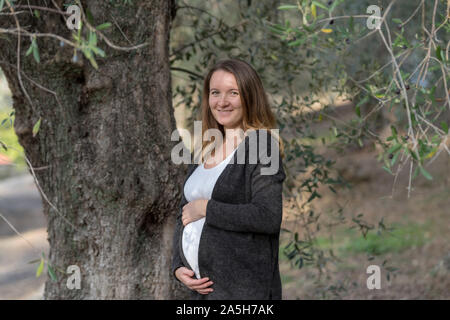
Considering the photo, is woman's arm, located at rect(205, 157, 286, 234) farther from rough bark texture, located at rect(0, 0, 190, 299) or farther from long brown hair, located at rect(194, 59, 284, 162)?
rough bark texture, located at rect(0, 0, 190, 299)

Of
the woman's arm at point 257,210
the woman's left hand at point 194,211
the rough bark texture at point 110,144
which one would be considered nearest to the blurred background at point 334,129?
the rough bark texture at point 110,144

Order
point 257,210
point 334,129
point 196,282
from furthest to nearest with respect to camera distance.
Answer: point 334,129, point 196,282, point 257,210

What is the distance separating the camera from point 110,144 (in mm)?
3348

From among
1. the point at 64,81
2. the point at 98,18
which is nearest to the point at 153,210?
the point at 64,81

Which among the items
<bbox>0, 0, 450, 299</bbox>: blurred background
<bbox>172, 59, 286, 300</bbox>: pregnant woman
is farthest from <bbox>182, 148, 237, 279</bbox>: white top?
<bbox>0, 0, 450, 299</bbox>: blurred background

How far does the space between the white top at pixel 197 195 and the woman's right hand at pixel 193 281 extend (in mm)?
33

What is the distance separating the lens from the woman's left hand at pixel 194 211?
2443mm

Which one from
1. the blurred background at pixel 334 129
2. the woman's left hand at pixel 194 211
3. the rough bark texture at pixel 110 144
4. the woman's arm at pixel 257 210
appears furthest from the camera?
the rough bark texture at pixel 110 144

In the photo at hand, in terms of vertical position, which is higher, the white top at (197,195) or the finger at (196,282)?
the white top at (197,195)

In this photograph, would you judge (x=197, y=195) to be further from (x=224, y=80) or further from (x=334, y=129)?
(x=334, y=129)

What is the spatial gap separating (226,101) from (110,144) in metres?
1.13

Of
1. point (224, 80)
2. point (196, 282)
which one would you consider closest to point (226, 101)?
point (224, 80)

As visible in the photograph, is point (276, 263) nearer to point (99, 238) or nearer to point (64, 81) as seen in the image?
point (99, 238)

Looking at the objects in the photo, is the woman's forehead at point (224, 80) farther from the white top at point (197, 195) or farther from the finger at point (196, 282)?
the finger at point (196, 282)
